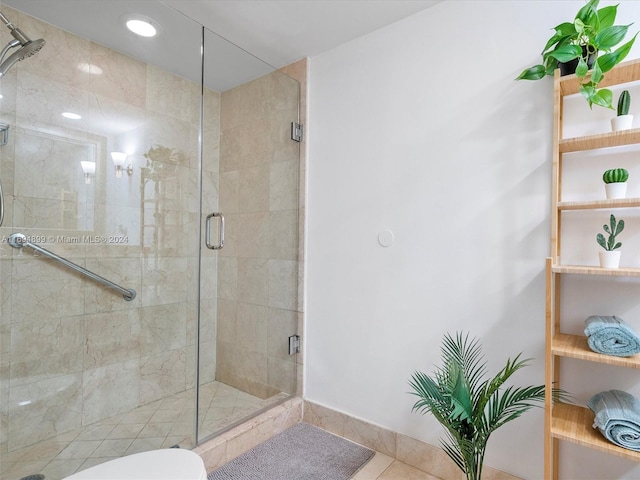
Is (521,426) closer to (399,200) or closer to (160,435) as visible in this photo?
(399,200)

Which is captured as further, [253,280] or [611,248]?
[253,280]

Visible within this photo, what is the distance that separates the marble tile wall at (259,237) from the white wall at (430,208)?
141 mm

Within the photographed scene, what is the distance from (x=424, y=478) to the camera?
1668 millimetres

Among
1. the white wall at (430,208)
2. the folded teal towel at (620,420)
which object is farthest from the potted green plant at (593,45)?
the folded teal towel at (620,420)

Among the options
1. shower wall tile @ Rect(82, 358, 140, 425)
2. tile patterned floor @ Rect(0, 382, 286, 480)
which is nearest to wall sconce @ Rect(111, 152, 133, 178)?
shower wall tile @ Rect(82, 358, 140, 425)

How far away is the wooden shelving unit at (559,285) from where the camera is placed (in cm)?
115

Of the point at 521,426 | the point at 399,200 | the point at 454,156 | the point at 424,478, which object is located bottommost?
the point at 424,478

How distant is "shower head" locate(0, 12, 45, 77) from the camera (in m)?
1.38

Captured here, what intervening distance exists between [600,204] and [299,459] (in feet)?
5.69

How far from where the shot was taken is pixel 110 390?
1641 mm

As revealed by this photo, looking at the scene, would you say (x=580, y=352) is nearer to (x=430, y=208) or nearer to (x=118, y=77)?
(x=430, y=208)

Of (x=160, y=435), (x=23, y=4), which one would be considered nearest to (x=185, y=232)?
(x=160, y=435)

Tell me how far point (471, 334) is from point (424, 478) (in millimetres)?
721

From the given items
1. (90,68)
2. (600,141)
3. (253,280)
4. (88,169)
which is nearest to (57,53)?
(90,68)
